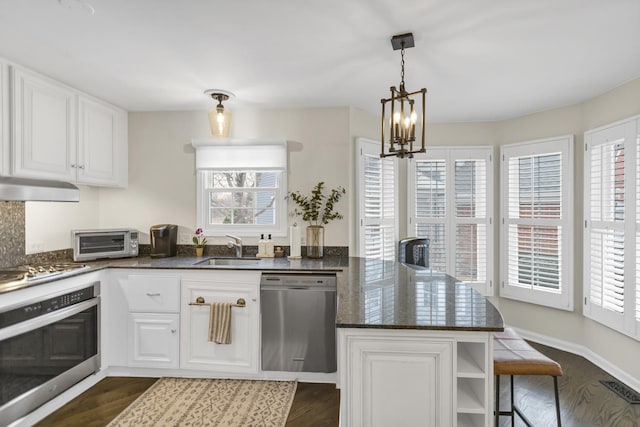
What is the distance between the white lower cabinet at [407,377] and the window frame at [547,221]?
2643 mm

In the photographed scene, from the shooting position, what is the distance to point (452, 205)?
3.95 metres

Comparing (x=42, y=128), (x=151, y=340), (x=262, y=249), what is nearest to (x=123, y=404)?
(x=151, y=340)

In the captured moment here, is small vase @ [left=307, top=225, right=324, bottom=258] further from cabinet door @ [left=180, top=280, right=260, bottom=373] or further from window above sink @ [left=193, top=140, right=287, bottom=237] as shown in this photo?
cabinet door @ [left=180, top=280, right=260, bottom=373]

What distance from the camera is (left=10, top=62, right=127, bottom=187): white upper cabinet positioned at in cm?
242

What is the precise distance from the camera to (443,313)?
153cm

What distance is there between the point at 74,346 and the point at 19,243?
96 cm

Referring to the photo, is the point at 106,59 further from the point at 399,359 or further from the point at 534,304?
the point at 534,304

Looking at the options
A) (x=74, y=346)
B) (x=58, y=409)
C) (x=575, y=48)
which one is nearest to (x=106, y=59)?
(x=74, y=346)

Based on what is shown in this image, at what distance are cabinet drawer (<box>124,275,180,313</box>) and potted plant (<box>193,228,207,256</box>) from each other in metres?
0.59

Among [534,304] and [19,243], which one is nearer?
[19,243]

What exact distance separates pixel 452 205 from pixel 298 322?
7.51 feet

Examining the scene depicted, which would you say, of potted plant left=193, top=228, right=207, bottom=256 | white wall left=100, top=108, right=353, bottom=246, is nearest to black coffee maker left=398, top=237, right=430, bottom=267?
white wall left=100, top=108, right=353, bottom=246

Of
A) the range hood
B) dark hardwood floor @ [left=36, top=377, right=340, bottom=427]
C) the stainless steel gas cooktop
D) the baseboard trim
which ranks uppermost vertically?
the range hood

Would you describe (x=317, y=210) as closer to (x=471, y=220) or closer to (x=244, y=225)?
(x=244, y=225)
